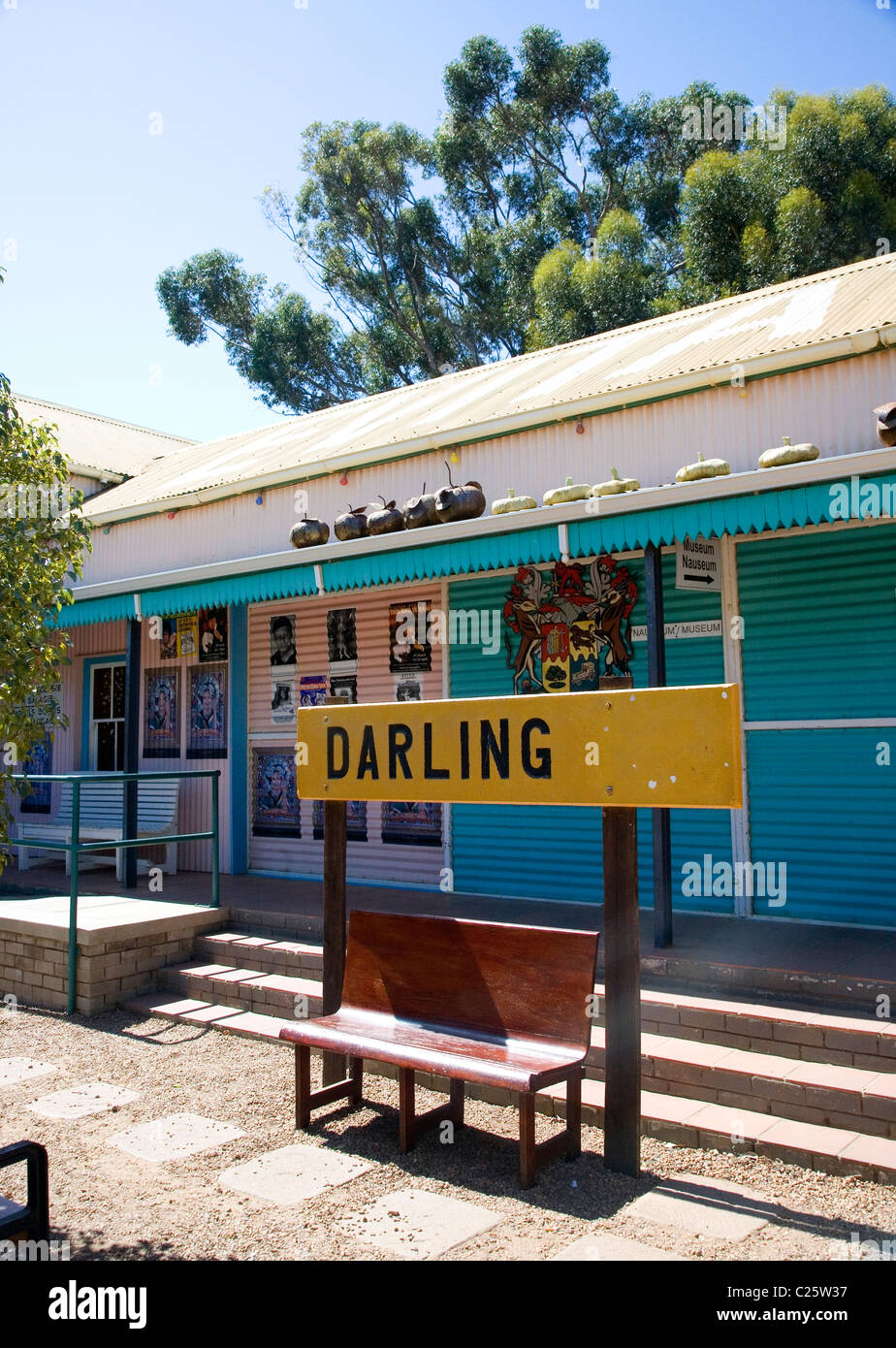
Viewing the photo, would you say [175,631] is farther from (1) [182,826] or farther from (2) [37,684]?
(2) [37,684]

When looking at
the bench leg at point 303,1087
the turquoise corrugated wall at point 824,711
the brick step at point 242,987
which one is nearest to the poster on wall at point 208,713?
the brick step at point 242,987

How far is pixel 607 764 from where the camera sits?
4062 mm

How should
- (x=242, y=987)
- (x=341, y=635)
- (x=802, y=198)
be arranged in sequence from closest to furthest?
(x=242, y=987), (x=341, y=635), (x=802, y=198)

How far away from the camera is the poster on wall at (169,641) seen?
1094 centimetres

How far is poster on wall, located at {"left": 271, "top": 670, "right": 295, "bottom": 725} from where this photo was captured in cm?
986

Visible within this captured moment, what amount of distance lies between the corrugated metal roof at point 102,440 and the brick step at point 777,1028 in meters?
11.3

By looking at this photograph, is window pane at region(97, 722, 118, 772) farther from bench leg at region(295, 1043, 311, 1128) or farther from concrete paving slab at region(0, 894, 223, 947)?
bench leg at region(295, 1043, 311, 1128)

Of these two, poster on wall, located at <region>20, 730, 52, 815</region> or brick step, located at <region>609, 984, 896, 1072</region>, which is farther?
poster on wall, located at <region>20, 730, 52, 815</region>

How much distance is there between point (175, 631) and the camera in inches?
430

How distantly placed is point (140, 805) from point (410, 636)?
12.6ft

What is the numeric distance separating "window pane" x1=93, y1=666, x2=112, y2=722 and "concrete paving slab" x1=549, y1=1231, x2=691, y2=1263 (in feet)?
30.9

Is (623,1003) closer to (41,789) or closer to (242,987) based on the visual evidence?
(242,987)

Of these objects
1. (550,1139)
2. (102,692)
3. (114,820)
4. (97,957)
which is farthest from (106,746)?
(550,1139)

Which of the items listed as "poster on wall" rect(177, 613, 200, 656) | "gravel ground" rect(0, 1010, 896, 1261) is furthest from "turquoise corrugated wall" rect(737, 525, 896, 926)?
"poster on wall" rect(177, 613, 200, 656)
